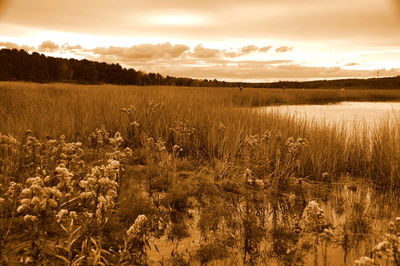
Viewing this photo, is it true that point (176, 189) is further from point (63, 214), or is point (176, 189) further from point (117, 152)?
point (63, 214)

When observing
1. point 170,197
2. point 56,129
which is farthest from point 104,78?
point 170,197

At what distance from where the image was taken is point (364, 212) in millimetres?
4328

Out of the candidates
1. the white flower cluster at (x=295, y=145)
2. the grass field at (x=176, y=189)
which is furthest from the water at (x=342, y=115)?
the white flower cluster at (x=295, y=145)

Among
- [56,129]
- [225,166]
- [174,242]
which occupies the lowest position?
[174,242]

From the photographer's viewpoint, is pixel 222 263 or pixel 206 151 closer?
pixel 222 263

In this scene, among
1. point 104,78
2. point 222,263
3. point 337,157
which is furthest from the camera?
point 104,78

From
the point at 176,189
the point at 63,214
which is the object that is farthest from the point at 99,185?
the point at 176,189

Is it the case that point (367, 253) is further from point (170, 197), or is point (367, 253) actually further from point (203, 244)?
point (170, 197)

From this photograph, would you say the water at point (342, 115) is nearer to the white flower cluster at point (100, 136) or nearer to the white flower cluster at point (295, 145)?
the white flower cluster at point (295, 145)

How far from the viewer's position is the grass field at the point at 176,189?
2.68 metres

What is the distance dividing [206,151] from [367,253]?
161 inches

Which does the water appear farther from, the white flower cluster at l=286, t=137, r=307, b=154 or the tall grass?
the white flower cluster at l=286, t=137, r=307, b=154

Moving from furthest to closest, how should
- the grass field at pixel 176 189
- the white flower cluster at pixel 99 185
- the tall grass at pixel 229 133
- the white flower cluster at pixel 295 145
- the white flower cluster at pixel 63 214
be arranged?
the tall grass at pixel 229 133 → the white flower cluster at pixel 295 145 → the grass field at pixel 176 189 → the white flower cluster at pixel 99 185 → the white flower cluster at pixel 63 214

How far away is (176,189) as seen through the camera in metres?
4.74
